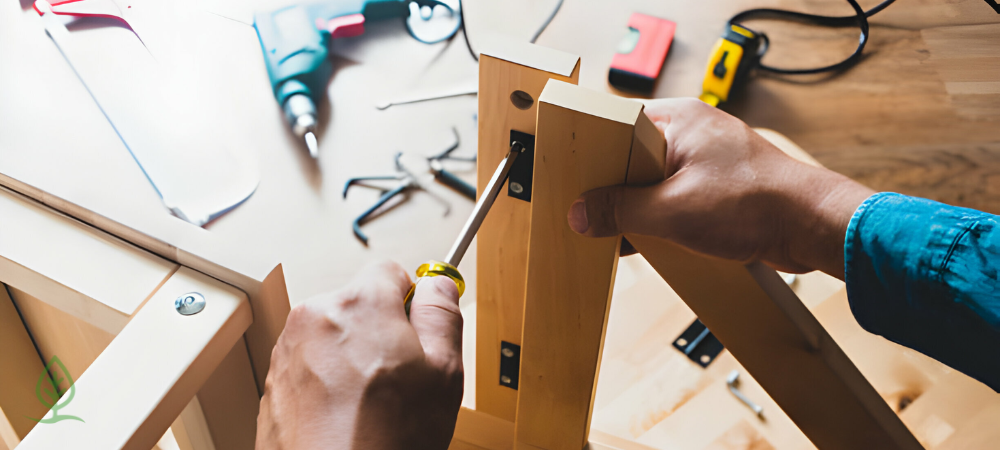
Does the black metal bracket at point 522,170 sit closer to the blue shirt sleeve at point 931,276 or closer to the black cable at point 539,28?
the blue shirt sleeve at point 931,276

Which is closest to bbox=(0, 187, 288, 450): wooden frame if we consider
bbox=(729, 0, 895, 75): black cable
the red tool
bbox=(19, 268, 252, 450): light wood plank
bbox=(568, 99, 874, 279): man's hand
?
bbox=(19, 268, 252, 450): light wood plank

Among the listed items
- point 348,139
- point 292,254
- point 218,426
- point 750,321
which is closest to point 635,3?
point 348,139

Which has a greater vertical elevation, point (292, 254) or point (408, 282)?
point (408, 282)

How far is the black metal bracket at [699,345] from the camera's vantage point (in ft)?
2.54

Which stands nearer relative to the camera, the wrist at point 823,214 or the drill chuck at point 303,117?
the wrist at point 823,214

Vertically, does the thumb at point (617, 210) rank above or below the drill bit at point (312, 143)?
above

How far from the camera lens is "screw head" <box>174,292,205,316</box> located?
1.26 ft

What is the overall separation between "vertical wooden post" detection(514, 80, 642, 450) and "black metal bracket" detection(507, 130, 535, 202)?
0.06 m

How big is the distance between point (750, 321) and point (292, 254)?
58 cm

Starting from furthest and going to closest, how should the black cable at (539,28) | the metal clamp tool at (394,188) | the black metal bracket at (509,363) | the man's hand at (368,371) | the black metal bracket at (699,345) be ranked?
the black cable at (539,28) < the metal clamp tool at (394,188) < the black metal bracket at (699,345) < the black metal bracket at (509,363) < the man's hand at (368,371)

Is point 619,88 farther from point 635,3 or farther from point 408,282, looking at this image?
point 408,282

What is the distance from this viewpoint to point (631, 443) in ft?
2.33

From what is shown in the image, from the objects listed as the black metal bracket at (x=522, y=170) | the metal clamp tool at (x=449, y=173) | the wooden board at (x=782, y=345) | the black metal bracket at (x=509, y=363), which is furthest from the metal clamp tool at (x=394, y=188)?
the wooden board at (x=782, y=345)

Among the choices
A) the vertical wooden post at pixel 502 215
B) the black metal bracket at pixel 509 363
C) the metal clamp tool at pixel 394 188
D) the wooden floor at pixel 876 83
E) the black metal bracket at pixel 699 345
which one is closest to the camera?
the vertical wooden post at pixel 502 215
